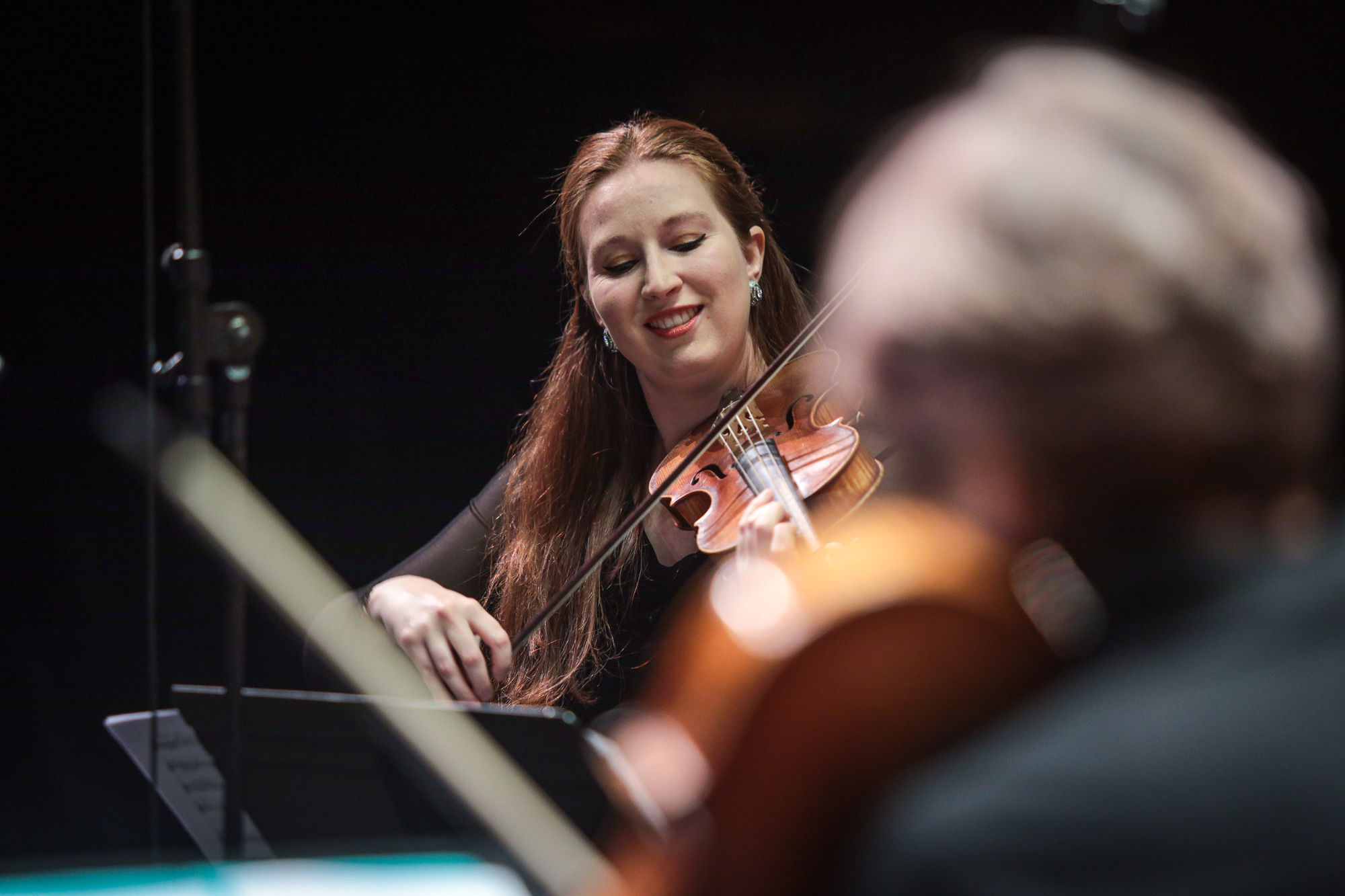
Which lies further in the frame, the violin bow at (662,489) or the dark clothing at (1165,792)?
the violin bow at (662,489)

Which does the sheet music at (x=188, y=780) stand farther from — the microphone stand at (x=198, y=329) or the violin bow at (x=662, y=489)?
the violin bow at (x=662, y=489)

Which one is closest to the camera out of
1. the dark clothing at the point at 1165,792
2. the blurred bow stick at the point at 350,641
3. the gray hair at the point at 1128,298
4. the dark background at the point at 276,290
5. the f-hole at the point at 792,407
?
the dark clothing at the point at 1165,792

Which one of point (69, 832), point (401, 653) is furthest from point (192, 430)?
point (69, 832)

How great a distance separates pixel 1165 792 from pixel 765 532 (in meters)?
0.86

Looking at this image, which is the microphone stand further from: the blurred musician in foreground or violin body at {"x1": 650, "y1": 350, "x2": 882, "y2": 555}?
the blurred musician in foreground

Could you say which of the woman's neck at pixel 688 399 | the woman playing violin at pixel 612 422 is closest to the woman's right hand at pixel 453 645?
the woman playing violin at pixel 612 422

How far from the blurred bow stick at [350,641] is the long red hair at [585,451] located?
19cm

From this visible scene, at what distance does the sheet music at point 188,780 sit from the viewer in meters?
0.98

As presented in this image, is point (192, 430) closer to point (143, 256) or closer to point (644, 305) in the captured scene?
point (644, 305)

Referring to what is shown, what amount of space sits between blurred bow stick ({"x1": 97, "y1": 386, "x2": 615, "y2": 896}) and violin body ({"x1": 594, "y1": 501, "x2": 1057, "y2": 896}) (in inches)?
3.5

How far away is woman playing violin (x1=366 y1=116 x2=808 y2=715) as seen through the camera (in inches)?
54.0

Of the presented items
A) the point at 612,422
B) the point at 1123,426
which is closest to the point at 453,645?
the point at 612,422

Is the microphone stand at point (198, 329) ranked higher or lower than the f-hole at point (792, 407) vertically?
higher

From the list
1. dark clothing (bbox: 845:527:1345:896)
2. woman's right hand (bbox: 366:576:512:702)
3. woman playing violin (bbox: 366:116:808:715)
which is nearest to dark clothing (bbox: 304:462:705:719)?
woman playing violin (bbox: 366:116:808:715)
